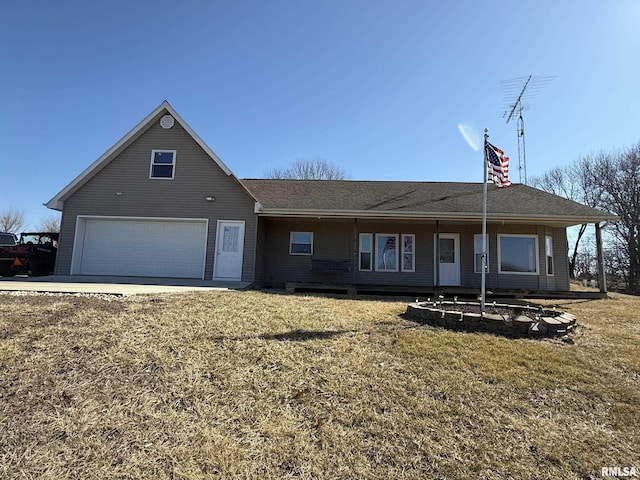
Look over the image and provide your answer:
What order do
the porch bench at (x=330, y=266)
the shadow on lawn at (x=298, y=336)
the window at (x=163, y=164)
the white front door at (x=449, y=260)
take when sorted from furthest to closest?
the white front door at (x=449, y=260)
the porch bench at (x=330, y=266)
the window at (x=163, y=164)
the shadow on lawn at (x=298, y=336)

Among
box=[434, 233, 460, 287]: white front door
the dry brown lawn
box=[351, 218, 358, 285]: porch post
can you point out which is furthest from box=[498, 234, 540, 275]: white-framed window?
the dry brown lawn

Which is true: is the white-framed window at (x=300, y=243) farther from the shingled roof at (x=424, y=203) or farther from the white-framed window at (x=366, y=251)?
the white-framed window at (x=366, y=251)

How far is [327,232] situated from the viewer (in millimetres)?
14016

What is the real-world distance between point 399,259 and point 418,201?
2.40 metres

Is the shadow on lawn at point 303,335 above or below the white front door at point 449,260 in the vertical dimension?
below

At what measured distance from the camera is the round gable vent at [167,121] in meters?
12.8

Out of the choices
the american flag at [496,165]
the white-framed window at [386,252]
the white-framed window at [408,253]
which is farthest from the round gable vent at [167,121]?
the american flag at [496,165]

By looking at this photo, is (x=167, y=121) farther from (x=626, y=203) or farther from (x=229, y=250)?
(x=626, y=203)

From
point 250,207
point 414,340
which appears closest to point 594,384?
point 414,340

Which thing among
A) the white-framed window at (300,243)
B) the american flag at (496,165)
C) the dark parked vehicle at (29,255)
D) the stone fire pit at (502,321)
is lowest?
the stone fire pit at (502,321)

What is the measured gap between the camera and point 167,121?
505 inches

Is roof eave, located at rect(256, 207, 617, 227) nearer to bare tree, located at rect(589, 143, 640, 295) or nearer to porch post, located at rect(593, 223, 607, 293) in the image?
porch post, located at rect(593, 223, 607, 293)

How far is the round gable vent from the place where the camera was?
12.8 m

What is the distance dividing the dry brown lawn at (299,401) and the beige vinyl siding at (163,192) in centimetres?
704
